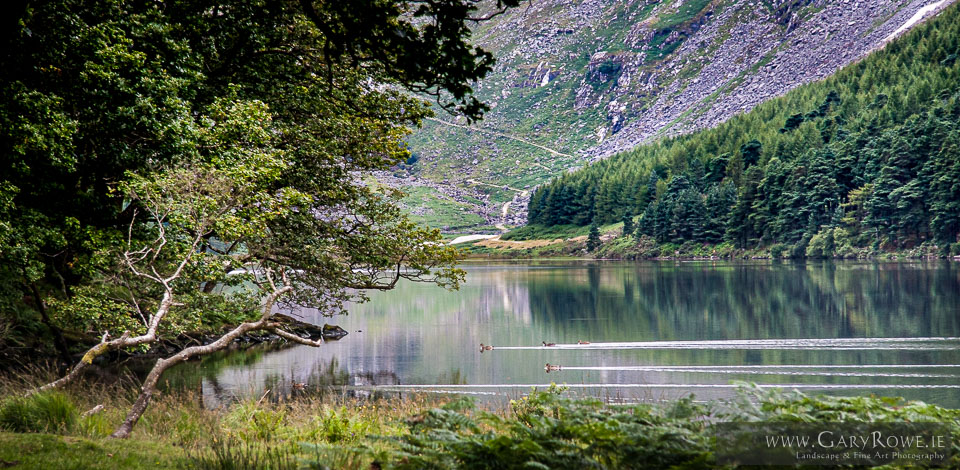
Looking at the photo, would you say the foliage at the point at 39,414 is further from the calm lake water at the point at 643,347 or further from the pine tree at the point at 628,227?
the pine tree at the point at 628,227

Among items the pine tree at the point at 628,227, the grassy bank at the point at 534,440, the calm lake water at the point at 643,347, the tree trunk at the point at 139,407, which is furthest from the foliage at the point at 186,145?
the pine tree at the point at 628,227

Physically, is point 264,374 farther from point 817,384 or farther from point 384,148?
point 817,384

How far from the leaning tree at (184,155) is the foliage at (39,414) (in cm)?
81

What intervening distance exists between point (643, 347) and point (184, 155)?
2324 centimetres

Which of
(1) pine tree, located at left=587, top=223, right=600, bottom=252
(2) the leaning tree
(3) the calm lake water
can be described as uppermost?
(1) pine tree, located at left=587, top=223, right=600, bottom=252

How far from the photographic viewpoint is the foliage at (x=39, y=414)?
31.9 feet

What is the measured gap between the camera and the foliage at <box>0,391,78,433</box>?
9719 millimetres

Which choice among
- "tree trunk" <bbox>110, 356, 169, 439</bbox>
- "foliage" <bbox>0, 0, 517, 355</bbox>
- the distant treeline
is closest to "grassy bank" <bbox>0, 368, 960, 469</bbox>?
"tree trunk" <bbox>110, 356, 169, 439</bbox>

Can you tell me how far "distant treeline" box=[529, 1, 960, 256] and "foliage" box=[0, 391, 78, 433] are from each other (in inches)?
3940

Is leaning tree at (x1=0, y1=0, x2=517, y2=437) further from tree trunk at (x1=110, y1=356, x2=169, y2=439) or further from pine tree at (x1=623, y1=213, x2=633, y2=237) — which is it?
pine tree at (x1=623, y1=213, x2=633, y2=237)

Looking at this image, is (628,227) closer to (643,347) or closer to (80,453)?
(643,347)

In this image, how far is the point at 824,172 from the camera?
107 meters

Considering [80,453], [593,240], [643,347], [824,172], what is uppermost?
[824,172]

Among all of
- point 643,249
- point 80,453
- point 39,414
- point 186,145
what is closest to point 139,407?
point 39,414
